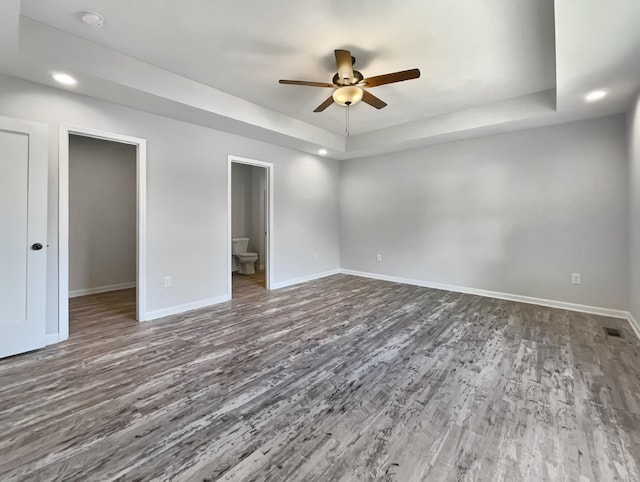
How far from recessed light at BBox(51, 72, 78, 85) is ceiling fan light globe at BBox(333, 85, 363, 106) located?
2408 mm

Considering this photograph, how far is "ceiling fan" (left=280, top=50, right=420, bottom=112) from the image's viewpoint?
2.55m

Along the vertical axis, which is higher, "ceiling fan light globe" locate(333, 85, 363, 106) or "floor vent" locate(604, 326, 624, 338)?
"ceiling fan light globe" locate(333, 85, 363, 106)

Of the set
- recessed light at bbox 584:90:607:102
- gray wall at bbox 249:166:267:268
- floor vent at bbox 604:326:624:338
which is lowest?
floor vent at bbox 604:326:624:338

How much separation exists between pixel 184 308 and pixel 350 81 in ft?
11.0

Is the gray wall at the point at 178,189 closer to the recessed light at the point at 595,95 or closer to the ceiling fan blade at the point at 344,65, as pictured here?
the ceiling fan blade at the point at 344,65

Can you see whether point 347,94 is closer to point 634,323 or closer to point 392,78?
point 392,78

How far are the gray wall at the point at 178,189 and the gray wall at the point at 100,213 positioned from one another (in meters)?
2.08

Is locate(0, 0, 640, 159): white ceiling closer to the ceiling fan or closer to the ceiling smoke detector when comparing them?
the ceiling smoke detector

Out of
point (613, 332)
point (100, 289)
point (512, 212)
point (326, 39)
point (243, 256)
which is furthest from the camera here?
point (243, 256)

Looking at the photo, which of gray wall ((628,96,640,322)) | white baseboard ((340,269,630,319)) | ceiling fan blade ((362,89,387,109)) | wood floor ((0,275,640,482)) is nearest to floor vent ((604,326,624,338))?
wood floor ((0,275,640,482))

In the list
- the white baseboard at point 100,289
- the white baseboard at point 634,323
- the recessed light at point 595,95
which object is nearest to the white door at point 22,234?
the white baseboard at point 100,289

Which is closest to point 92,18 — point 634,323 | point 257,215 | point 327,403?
point 327,403

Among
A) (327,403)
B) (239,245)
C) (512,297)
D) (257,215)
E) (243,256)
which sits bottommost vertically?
(327,403)

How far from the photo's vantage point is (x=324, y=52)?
8.93 feet
